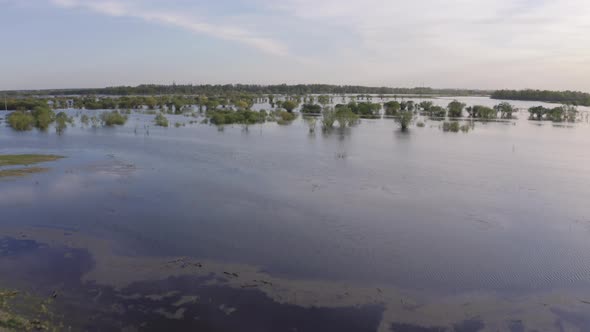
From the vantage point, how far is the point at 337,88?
145375 millimetres

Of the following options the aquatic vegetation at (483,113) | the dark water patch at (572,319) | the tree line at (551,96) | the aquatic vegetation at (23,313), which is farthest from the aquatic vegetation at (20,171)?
the tree line at (551,96)

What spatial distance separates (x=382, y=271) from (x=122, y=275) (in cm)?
452

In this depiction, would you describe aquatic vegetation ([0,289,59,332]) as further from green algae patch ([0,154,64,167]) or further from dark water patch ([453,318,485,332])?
green algae patch ([0,154,64,167])

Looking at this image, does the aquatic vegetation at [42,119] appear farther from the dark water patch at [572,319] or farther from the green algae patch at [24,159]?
the dark water patch at [572,319]

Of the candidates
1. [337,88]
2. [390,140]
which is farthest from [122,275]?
[337,88]

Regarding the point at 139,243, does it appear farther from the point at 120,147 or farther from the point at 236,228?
the point at 120,147

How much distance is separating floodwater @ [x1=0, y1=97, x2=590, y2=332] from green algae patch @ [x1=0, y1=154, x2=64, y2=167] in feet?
2.80

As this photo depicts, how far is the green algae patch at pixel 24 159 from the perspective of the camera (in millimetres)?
16406

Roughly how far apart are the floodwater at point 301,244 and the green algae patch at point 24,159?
0.85m

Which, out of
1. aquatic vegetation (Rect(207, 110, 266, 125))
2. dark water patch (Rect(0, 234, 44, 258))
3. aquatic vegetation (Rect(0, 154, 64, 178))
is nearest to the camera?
dark water patch (Rect(0, 234, 44, 258))

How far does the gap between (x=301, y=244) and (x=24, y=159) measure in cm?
1357

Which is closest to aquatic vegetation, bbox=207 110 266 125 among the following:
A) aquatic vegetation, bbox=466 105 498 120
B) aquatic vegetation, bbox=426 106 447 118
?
aquatic vegetation, bbox=426 106 447 118

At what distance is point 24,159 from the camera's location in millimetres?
17125

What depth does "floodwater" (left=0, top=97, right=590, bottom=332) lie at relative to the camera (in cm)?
646
